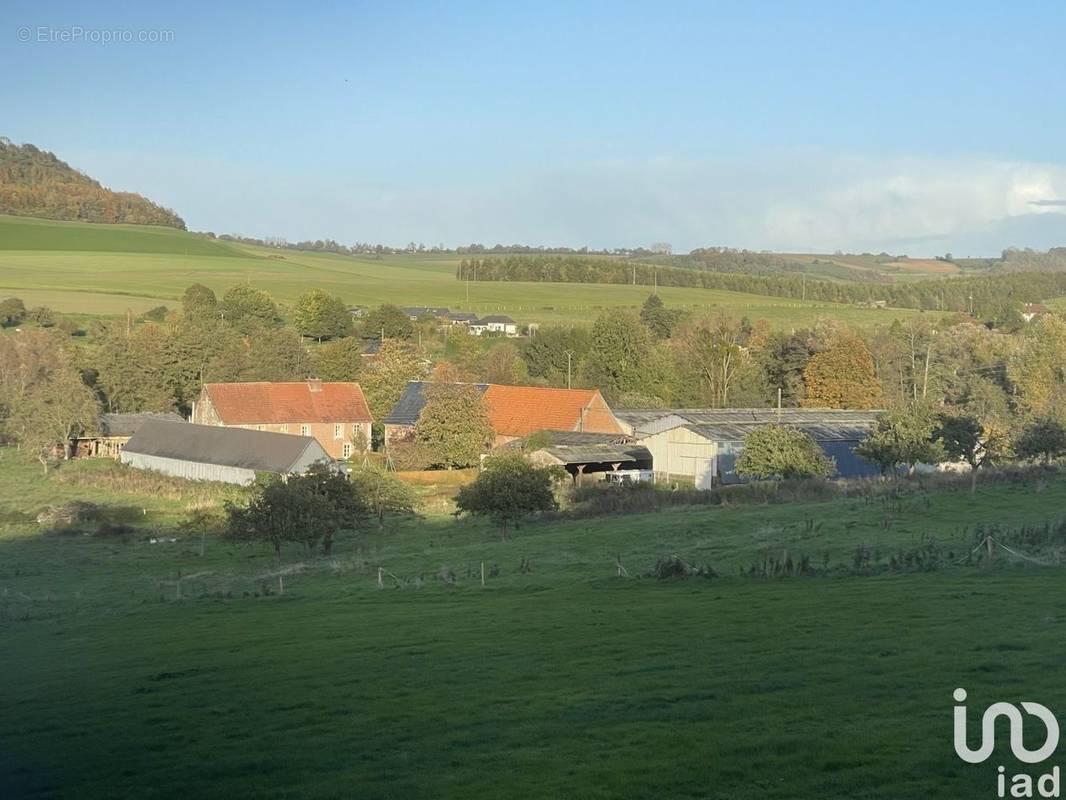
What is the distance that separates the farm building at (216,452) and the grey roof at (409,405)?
10.4 m

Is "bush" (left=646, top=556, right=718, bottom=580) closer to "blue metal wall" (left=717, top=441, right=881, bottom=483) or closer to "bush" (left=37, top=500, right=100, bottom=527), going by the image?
"bush" (left=37, top=500, right=100, bottom=527)

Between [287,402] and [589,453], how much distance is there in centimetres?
2531

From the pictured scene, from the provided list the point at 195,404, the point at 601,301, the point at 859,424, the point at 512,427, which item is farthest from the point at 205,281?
the point at 859,424

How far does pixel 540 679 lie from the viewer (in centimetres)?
1534

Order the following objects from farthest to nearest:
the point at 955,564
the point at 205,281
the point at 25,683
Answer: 1. the point at 205,281
2. the point at 955,564
3. the point at 25,683

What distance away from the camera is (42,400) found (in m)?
69.4

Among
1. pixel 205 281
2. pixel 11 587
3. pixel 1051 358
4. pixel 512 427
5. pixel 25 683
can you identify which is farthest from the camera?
pixel 205 281

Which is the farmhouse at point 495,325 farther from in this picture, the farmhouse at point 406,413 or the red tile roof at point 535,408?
the red tile roof at point 535,408

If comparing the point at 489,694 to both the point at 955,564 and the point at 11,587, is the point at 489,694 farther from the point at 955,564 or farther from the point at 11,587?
the point at 11,587

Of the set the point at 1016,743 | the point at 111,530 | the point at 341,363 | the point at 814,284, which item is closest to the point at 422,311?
the point at 341,363

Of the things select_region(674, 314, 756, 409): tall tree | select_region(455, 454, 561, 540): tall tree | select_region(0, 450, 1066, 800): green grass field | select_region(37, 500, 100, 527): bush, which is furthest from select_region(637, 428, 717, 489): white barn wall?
select_region(674, 314, 756, 409): tall tree

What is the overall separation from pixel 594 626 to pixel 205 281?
128473 millimetres

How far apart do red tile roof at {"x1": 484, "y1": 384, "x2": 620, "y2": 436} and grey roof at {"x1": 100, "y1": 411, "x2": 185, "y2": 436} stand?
21.3m

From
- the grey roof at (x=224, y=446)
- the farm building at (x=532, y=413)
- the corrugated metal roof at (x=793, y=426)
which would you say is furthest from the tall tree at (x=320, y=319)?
the corrugated metal roof at (x=793, y=426)
